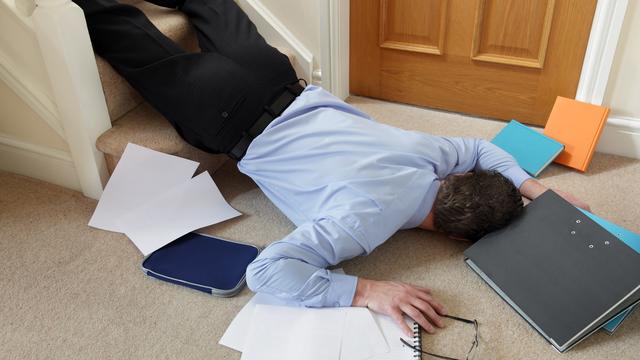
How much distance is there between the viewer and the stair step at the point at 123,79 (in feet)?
5.06

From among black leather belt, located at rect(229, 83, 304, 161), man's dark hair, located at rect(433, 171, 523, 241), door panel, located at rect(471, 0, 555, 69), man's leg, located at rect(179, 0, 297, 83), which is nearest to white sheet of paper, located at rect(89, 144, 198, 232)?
black leather belt, located at rect(229, 83, 304, 161)

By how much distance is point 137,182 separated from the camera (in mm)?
1522

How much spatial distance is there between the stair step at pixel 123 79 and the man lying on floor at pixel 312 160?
0.16 feet

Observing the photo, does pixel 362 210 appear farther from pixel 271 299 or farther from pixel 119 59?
pixel 119 59

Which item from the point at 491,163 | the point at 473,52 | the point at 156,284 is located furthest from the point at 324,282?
the point at 473,52

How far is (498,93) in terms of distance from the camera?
194cm

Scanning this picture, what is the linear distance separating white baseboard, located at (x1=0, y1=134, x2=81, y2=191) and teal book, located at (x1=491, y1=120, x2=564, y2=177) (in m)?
1.29

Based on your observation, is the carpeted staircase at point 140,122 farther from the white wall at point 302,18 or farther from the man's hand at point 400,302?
the man's hand at point 400,302

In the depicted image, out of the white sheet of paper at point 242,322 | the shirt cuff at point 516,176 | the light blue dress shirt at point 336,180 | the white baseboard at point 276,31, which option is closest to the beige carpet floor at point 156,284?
the white sheet of paper at point 242,322

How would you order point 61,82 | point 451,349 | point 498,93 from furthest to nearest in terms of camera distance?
1. point 498,93
2. point 61,82
3. point 451,349

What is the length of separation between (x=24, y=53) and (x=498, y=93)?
147 centimetres

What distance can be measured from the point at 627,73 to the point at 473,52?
474mm

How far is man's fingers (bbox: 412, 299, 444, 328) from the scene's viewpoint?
1.16 meters

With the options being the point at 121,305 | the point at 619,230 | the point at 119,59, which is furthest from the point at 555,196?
the point at 119,59
